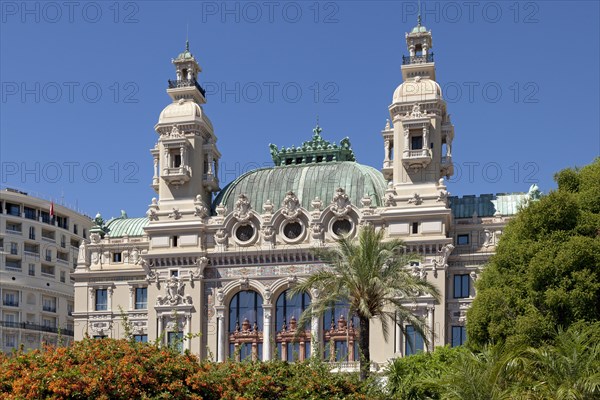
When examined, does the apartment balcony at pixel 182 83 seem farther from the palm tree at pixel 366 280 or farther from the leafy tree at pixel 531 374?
the leafy tree at pixel 531 374

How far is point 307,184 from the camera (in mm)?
89312

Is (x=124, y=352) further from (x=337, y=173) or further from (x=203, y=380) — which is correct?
(x=337, y=173)

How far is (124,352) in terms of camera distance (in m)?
41.1

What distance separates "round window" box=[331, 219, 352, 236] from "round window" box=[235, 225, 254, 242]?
23.9 ft

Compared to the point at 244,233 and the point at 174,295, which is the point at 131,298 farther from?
the point at 244,233

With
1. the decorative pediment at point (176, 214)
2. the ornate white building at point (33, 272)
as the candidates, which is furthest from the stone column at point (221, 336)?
the ornate white building at point (33, 272)

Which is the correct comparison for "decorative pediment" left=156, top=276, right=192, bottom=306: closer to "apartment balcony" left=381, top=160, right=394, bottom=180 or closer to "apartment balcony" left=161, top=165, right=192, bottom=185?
"apartment balcony" left=161, top=165, right=192, bottom=185

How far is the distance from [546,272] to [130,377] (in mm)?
24166

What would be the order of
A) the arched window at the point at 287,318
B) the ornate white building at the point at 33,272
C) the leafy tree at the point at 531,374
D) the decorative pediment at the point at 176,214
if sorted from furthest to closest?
1. the ornate white building at the point at 33,272
2. the decorative pediment at the point at 176,214
3. the arched window at the point at 287,318
4. the leafy tree at the point at 531,374

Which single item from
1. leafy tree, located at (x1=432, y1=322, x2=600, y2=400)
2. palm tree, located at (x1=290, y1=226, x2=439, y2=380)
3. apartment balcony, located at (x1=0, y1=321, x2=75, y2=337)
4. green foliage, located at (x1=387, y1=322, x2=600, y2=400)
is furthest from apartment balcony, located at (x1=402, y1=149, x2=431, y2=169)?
apartment balcony, located at (x1=0, y1=321, x2=75, y2=337)

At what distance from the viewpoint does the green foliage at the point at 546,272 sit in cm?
5281

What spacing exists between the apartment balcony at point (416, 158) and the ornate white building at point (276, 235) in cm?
10

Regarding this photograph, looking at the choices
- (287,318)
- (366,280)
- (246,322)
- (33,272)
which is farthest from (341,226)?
(33,272)

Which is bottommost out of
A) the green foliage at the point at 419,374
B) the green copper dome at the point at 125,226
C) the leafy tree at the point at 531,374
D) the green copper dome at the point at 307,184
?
the green foliage at the point at 419,374
